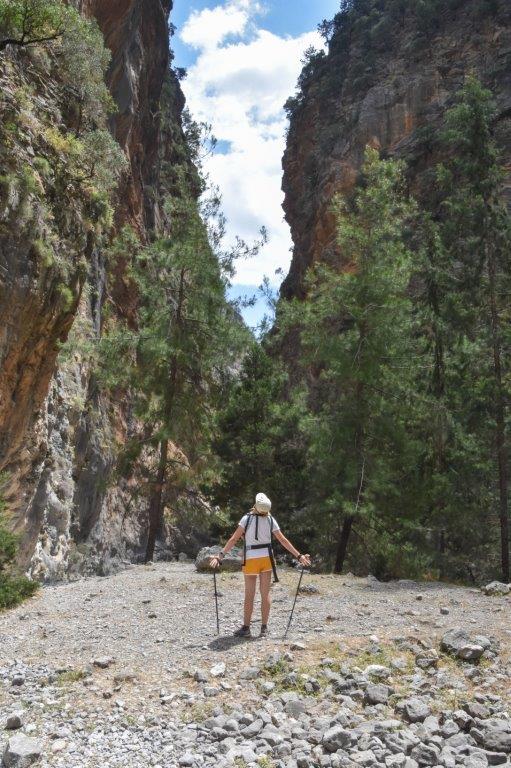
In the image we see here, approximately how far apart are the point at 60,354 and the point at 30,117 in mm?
5189

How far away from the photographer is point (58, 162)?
1391 cm

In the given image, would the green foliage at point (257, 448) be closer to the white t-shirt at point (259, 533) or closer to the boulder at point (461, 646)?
the white t-shirt at point (259, 533)

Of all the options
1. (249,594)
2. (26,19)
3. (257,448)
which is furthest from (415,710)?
(257,448)

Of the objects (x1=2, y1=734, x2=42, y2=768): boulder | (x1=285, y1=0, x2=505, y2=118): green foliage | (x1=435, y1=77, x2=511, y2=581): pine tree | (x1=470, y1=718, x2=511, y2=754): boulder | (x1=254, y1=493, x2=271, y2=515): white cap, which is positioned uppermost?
(x1=285, y1=0, x2=505, y2=118): green foliage

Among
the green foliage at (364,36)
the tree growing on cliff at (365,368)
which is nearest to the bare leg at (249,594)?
the tree growing on cliff at (365,368)

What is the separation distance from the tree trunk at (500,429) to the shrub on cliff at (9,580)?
1074cm

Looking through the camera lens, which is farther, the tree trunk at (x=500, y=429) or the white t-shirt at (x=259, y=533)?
the tree trunk at (x=500, y=429)

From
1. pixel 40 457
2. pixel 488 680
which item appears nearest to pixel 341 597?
pixel 488 680

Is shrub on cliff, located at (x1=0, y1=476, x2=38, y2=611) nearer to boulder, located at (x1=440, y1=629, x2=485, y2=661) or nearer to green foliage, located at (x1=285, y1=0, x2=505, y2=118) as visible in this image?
boulder, located at (x1=440, y1=629, x2=485, y2=661)

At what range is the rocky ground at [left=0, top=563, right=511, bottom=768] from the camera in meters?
4.42

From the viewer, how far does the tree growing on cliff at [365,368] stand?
14.5 metres

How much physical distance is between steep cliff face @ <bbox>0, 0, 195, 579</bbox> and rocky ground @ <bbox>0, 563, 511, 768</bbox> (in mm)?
5125

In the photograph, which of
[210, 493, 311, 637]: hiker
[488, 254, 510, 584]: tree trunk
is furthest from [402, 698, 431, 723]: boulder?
[488, 254, 510, 584]: tree trunk

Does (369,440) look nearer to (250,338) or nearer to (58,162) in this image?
(250,338)
